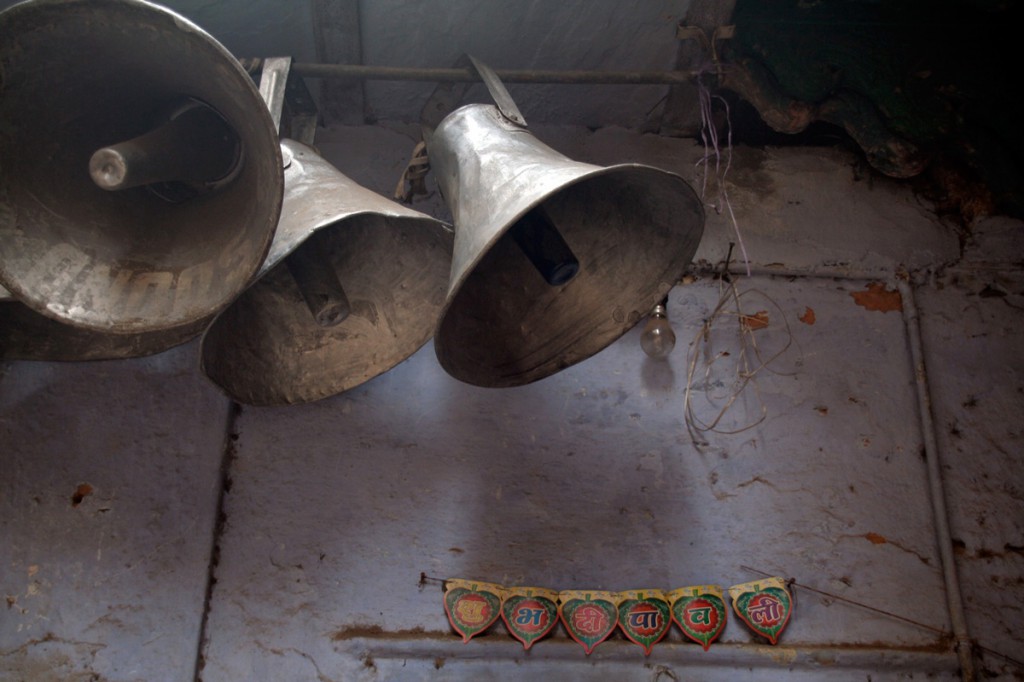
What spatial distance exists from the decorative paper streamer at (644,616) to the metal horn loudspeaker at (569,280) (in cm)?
49

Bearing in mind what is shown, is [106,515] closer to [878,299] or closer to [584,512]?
[584,512]

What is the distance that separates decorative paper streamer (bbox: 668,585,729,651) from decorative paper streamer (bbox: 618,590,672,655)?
2 cm

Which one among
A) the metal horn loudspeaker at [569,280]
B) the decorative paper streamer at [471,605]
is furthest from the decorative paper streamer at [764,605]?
the metal horn loudspeaker at [569,280]

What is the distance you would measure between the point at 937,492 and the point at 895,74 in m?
0.95

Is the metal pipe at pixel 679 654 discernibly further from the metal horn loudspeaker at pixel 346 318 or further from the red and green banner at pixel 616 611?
the metal horn loudspeaker at pixel 346 318

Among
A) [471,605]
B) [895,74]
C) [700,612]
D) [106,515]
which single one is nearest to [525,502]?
[471,605]

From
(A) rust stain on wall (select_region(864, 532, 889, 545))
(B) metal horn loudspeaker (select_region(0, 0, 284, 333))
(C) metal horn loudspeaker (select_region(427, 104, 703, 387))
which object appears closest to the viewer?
(B) metal horn loudspeaker (select_region(0, 0, 284, 333))

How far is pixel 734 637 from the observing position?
4.66ft

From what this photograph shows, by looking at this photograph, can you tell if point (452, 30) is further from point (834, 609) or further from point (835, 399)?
point (834, 609)

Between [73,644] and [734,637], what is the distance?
1.24 metres

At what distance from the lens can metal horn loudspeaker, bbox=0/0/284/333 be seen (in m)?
1.03

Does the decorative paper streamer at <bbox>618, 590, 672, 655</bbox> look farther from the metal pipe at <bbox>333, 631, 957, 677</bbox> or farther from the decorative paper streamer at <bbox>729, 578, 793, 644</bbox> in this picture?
the decorative paper streamer at <bbox>729, 578, 793, 644</bbox>

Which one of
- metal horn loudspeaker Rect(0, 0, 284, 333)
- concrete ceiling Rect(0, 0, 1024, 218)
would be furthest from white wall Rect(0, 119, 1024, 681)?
metal horn loudspeaker Rect(0, 0, 284, 333)

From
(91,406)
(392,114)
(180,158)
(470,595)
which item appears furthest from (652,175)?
(91,406)
